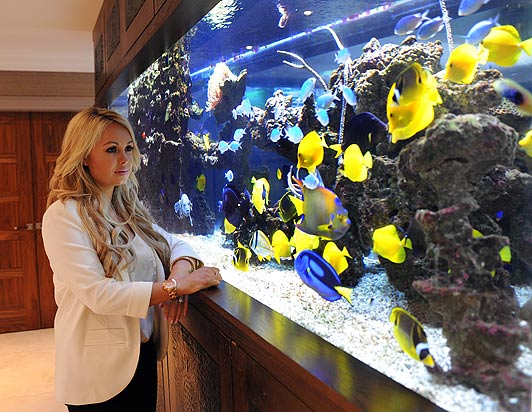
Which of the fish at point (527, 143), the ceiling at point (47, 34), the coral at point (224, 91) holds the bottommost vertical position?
the fish at point (527, 143)

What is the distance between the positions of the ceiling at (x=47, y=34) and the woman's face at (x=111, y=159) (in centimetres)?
247

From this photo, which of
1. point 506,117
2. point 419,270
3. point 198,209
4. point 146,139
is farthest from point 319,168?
point 146,139

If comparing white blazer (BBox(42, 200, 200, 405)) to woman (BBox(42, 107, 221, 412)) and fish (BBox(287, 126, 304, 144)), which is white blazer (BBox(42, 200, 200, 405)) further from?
fish (BBox(287, 126, 304, 144))

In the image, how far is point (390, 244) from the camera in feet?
3.22

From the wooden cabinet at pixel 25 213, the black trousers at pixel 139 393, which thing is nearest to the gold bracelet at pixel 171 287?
the black trousers at pixel 139 393

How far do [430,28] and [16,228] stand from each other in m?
5.63

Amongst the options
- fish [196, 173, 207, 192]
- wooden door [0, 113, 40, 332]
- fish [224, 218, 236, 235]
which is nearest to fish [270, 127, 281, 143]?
fish [224, 218, 236, 235]

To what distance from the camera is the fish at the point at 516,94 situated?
→ 704 mm

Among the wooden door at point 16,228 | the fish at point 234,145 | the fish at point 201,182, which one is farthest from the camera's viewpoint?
the wooden door at point 16,228

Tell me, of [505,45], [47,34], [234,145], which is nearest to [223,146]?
[234,145]

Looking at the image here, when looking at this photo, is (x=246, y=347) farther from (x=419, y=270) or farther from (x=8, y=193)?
(x=8, y=193)

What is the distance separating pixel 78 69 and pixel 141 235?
14.6 feet

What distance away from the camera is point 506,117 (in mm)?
792

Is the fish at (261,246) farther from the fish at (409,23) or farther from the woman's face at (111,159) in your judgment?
the fish at (409,23)
